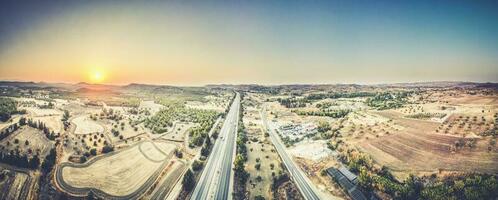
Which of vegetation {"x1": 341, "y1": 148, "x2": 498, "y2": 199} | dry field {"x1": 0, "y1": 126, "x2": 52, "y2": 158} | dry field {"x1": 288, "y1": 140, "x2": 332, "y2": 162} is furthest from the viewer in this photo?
dry field {"x1": 0, "y1": 126, "x2": 52, "y2": 158}

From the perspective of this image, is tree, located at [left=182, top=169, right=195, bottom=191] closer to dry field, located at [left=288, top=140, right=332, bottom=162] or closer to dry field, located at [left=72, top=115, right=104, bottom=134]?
dry field, located at [left=288, top=140, right=332, bottom=162]

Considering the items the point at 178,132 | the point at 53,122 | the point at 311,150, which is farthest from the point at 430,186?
the point at 53,122

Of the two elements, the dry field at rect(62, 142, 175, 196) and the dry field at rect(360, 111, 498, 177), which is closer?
the dry field at rect(360, 111, 498, 177)

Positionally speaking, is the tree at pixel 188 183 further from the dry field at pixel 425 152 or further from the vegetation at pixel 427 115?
the vegetation at pixel 427 115

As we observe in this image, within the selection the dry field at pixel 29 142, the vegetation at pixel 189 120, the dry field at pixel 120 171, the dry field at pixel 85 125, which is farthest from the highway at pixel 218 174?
the dry field at pixel 29 142

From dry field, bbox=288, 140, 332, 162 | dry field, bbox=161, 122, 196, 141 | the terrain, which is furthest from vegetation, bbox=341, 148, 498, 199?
dry field, bbox=161, 122, 196, 141

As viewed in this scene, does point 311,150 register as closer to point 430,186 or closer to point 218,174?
point 218,174
